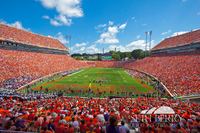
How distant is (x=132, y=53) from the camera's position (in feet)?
432

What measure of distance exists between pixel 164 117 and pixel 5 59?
41119mm

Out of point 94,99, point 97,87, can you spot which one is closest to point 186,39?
point 97,87

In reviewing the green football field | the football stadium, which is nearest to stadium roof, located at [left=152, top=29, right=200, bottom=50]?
the football stadium

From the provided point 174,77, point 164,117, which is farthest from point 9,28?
point 164,117

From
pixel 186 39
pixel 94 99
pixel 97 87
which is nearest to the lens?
pixel 94 99

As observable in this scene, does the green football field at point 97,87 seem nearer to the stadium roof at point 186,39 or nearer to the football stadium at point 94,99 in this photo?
the football stadium at point 94,99

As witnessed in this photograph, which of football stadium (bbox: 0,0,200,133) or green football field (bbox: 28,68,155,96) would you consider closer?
football stadium (bbox: 0,0,200,133)

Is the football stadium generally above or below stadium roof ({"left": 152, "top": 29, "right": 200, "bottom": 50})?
below

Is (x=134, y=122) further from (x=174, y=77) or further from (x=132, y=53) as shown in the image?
(x=132, y=53)

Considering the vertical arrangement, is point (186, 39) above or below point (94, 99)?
above

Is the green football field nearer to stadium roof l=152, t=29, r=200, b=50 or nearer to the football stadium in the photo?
the football stadium

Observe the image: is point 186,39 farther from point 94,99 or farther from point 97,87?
point 94,99

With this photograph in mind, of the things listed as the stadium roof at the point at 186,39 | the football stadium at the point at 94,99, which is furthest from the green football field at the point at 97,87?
the stadium roof at the point at 186,39

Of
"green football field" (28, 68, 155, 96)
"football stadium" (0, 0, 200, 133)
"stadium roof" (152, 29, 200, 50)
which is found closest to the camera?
"football stadium" (0, 0, 200, 133)
